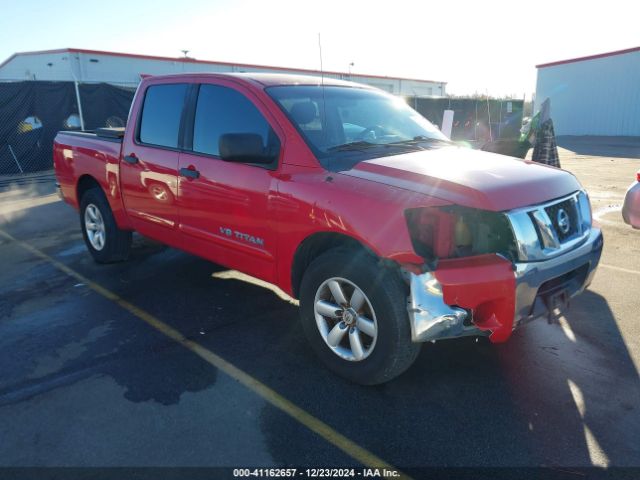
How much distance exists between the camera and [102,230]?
5.61 meters

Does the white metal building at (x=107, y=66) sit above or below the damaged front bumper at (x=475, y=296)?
above

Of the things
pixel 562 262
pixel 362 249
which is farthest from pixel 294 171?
pixel 562 262

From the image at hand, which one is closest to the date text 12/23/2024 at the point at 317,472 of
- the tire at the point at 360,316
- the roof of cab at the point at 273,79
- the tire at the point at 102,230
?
the tire at the point at 360,316

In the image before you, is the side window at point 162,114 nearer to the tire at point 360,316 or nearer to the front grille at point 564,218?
the tire at point 360,316

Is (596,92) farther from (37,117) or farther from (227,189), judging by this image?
(227,189)

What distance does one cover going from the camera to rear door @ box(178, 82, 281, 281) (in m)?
3.59

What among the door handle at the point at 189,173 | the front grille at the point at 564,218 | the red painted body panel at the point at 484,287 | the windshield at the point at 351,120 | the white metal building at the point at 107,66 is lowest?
the red painted body panel at the point at 484,287

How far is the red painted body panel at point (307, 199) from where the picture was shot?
2762 millimetres

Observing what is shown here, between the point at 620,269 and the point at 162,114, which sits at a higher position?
the point at 162,114

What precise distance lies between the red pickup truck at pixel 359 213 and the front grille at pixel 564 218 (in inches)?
0.6

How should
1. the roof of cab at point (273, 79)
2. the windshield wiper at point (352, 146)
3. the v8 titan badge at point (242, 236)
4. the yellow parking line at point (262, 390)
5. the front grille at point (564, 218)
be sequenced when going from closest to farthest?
1. the yellow parking line at point (262, 390)
2. the front grille at point (564, 218)
3. the windshield wiper at point (352, 146)
4. the v8 titan badge at point (242, 236)
5. the roof of cab at point (273, 79)

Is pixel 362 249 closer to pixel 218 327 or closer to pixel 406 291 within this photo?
pixel 406 291

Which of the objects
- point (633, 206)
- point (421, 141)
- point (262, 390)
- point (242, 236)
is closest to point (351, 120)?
point (421, 141)

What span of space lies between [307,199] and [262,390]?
1.24 m
